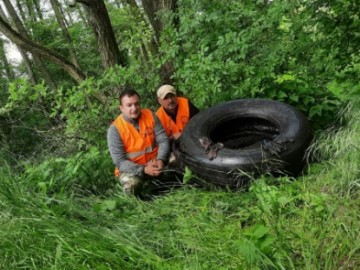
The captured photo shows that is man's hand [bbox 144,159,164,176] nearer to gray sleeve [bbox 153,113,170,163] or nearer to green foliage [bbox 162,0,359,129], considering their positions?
gray sleeve [bbox 153,113,170,163]

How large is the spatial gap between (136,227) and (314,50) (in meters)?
2.81

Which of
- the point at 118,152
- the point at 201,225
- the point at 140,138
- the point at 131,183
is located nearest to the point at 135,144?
the point at 140,138

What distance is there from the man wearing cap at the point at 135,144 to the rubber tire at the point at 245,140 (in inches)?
8.8

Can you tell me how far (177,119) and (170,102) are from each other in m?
0.23

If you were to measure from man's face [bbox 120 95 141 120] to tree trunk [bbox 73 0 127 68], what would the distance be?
2.36 metres

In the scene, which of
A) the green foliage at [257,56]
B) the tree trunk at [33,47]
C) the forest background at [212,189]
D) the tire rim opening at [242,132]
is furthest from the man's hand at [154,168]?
the tree trunk at [33,47]

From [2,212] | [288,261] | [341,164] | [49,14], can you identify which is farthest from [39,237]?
[49,14]

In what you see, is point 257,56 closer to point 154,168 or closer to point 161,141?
point 161,141

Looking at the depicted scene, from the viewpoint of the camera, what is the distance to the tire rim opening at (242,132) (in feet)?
14.0

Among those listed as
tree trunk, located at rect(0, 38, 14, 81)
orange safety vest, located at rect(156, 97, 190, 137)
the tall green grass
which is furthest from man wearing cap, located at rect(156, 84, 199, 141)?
tree trunk, located at rect(0, 38, 14, 81)

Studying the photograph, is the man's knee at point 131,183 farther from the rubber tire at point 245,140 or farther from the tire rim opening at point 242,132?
the tire rim opening at point 242,132

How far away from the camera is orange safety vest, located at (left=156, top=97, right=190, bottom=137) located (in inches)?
176

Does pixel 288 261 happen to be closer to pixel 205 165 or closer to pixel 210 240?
pixel 210 240

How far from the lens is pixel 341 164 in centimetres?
288
